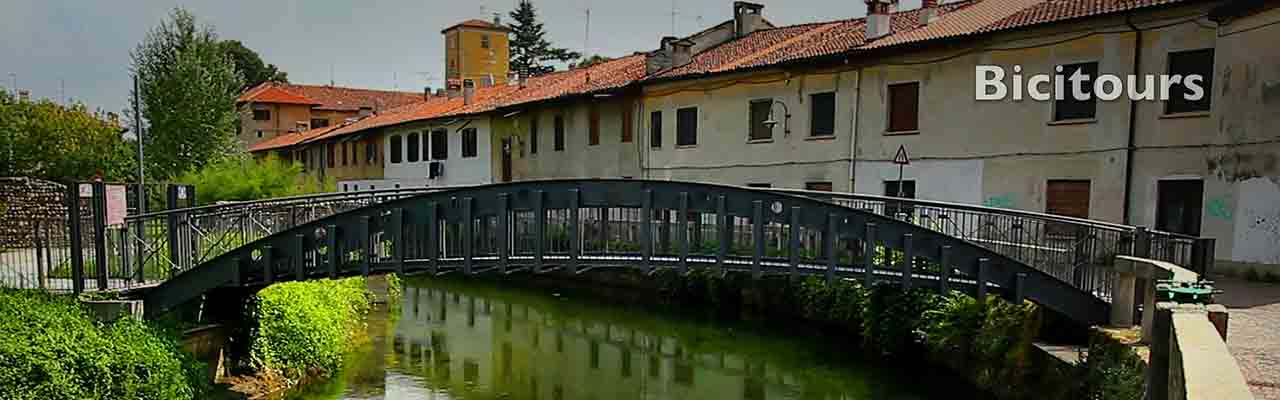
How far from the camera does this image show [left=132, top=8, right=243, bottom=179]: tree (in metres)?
28.1

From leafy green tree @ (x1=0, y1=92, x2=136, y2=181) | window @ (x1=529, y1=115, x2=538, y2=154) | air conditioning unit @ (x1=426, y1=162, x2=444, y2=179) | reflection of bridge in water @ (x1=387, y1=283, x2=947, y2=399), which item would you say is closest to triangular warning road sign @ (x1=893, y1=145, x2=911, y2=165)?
reflection of bridge in water @ (x1=387, y1=283, x2=947, y2=399)

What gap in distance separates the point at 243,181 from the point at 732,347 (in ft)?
62.2

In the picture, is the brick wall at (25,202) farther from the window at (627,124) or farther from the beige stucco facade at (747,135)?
the beige stucco facade at (747,135)

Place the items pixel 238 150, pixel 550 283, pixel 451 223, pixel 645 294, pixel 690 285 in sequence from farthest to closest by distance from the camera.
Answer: pixel 238 150
pixel 550 283
pixel 645 294
pixel 690 285
pixel 451 223

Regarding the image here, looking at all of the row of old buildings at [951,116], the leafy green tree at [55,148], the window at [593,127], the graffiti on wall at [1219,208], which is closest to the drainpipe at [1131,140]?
the row of old buildings at [951,116]

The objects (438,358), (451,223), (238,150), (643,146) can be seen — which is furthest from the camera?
(238,150)

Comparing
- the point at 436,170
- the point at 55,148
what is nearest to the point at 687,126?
the point at 436,170

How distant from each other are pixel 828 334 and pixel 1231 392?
13.3 metres

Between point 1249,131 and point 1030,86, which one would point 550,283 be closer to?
point 1030,86

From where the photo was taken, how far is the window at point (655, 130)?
2416 centimetres

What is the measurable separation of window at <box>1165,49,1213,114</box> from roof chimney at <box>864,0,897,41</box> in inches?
253

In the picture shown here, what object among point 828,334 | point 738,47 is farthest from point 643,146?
point 828,334

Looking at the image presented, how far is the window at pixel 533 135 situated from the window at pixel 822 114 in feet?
38.9

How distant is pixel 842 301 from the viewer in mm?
16531
